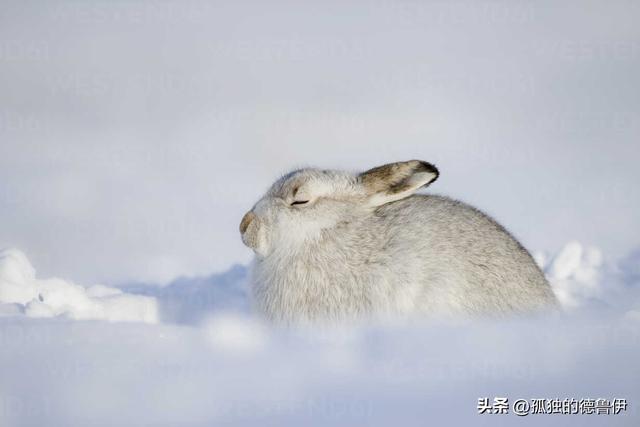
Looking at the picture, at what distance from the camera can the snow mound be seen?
6.29 metres

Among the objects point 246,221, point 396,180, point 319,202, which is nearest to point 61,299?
point 246,221

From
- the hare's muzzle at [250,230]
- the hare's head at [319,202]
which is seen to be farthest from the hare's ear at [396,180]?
the hare's muzzle at [250,230]

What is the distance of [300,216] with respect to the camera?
5887 mm

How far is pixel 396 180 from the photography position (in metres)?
5.97

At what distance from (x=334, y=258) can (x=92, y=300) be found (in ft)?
7.38

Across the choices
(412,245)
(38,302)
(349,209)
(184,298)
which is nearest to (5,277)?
(38,302)

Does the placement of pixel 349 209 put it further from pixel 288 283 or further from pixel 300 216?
pixel 288 283

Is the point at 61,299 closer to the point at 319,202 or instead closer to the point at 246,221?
the point at 246,221

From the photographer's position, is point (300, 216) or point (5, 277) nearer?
point (300, 216)

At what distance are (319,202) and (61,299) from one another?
2.38 m

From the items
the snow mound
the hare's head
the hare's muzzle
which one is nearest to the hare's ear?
the hare's head

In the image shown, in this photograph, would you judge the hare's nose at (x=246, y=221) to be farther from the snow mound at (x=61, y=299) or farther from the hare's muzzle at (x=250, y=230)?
the snow mound at (x=61, y=299)

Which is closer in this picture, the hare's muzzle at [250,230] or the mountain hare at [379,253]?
the mountain hare at [379,253]

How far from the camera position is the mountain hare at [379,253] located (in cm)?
539
